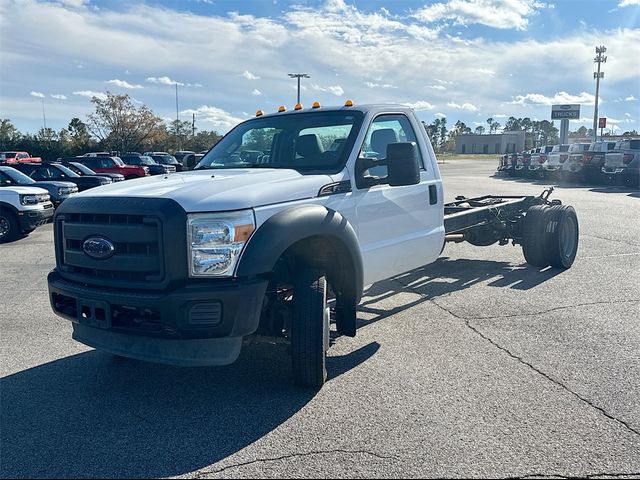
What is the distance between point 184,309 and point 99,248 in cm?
75

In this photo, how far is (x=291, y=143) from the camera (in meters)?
5.26

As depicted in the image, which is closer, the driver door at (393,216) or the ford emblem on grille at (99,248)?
the ford emblem on grille at (99,248)

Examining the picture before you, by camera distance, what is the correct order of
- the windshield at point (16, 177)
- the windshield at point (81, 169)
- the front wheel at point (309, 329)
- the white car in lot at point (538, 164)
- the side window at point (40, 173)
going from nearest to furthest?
the front wheel at point (309, 329), the windshield at point (16, 177), the side window at point (40, 173), the windshield at point (81, 169), the white car in lot at point (538, 164)

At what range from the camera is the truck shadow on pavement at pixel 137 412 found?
3.27m

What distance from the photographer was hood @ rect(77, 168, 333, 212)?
371 centimetres

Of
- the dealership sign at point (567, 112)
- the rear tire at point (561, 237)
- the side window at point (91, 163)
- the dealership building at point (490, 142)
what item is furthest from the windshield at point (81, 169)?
the dealership building at point (490, 142)

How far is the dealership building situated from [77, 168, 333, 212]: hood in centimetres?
10658

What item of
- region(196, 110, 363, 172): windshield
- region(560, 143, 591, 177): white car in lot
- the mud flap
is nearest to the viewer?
the mud flap

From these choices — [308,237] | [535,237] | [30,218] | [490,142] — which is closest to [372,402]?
[308,237]

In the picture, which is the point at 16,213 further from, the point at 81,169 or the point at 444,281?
the point at 444,281

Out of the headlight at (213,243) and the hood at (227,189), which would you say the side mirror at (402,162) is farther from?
the headlight at (213,243)

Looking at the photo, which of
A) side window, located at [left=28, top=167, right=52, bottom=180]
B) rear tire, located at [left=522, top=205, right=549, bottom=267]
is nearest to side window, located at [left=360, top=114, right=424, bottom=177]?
rear tire, located at [left=522, top=205, right=549, bottom=267]

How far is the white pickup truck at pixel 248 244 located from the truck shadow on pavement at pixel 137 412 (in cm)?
41

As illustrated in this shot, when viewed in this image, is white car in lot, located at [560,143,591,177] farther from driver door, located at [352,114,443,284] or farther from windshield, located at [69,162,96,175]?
driver door, located at [352,114,443,284]
